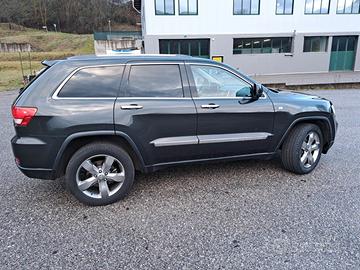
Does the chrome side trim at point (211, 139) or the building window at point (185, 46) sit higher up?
the building window at point (185, 46)

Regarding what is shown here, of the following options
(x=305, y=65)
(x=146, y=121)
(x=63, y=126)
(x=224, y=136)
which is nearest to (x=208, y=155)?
(x=224, y=136)

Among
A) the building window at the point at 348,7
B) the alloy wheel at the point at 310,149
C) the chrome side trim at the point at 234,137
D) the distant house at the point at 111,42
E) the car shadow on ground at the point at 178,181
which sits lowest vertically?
the car shadow on ground at the point at 178,181

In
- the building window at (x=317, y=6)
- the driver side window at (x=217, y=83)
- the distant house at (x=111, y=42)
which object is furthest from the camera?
the distant house at (x=111, y=42)

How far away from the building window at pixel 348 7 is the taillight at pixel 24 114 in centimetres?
2521

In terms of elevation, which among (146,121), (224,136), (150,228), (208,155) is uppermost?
(146,121)

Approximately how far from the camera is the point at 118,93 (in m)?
3.27

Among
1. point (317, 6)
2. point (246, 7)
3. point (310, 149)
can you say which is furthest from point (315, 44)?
point (310, 149)

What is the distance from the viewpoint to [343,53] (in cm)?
2341

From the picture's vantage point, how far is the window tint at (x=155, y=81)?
335cm

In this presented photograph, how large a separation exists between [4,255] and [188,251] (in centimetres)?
168

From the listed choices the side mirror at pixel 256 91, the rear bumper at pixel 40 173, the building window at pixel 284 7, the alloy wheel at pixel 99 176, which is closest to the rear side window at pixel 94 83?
the alloy wheel at pixel 99 176

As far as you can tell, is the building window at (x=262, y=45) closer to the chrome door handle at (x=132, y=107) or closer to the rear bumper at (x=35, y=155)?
the chrome door handle at (x=132, y=107)

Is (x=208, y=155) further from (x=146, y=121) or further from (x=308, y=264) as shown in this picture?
(x=308, y=264)

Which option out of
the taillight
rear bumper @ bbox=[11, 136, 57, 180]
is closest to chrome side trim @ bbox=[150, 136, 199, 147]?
rear bumper @ bbox=[11, 136, 57, 180]
